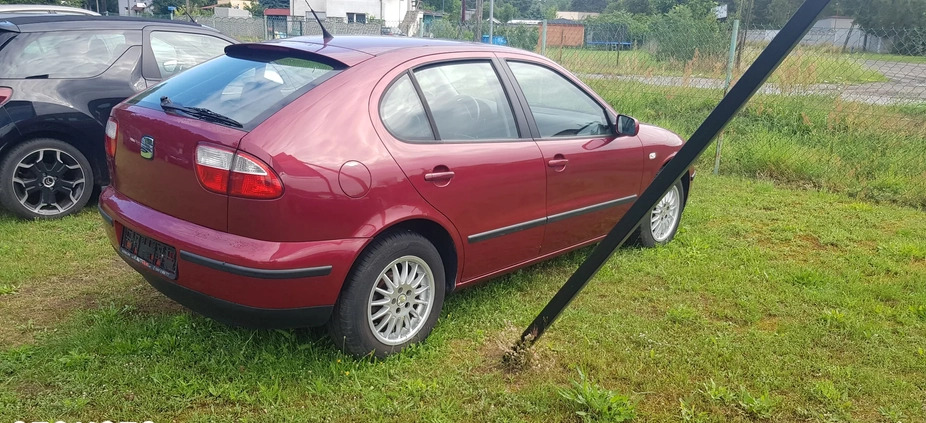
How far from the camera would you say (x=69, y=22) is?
565 centimetres

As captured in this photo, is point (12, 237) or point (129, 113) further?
point (12, 237)

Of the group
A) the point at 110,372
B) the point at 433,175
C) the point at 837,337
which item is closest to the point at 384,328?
Result: the point at 433,175

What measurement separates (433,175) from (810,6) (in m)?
1.70

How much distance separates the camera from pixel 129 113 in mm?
3285

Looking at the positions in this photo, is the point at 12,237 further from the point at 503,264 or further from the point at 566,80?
the point at 566,80

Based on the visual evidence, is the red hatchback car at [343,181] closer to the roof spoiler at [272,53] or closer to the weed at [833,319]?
the roof spoiler at [272,53]

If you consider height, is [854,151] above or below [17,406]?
above

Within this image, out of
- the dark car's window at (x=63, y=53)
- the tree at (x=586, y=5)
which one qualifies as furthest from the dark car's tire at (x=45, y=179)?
the tree at (x=586, y=5)

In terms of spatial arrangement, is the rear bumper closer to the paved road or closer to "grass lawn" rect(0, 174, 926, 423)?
"grass lawn" rect(0, 174, 926, 423)

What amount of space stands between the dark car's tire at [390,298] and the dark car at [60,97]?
363 cm

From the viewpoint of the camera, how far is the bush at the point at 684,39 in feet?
32.8

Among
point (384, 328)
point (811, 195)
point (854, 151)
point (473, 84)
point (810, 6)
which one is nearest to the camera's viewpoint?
point (810, 6)

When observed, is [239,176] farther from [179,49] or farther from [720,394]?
[179,49]

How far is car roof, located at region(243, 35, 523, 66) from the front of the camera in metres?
3.33
